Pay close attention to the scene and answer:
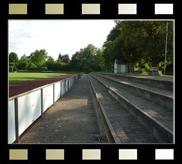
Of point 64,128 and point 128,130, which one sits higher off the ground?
point 128,130

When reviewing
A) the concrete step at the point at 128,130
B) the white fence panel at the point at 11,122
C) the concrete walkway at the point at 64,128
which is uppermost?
the white fence panel at the point at 11,122

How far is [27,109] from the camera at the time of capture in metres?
4.41

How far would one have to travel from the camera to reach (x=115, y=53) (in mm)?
35125

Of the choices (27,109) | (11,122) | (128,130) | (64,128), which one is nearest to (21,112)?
(27,109)

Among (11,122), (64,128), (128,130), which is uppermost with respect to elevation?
(11,122)

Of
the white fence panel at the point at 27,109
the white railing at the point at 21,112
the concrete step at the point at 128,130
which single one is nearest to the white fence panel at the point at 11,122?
the white railing at the point at 21,112

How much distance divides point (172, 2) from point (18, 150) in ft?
9.86

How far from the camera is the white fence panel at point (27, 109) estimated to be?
3.94 metres

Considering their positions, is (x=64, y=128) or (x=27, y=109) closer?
(x=27, y=109)

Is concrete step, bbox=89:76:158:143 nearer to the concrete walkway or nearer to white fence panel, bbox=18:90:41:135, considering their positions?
the concrete walkway

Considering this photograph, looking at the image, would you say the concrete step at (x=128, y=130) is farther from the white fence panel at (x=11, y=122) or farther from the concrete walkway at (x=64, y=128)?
the white fence panel at (x=11, y=122)

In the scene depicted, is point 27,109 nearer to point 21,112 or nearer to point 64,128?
point 21,112
